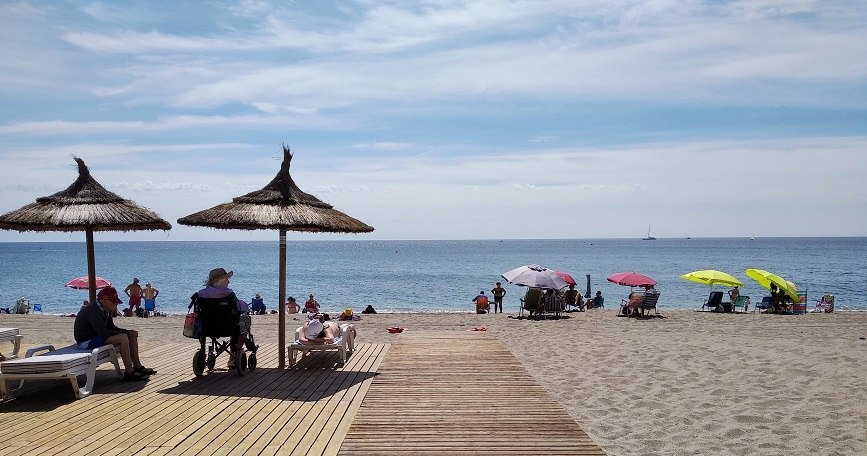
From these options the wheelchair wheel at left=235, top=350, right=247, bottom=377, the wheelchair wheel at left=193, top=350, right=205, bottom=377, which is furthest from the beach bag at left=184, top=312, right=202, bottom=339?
the wheelchair wheel at left=235, top=350, right=247, bottom=377

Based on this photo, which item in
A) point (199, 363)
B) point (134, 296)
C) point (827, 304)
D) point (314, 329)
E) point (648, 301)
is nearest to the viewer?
point (199, 363)

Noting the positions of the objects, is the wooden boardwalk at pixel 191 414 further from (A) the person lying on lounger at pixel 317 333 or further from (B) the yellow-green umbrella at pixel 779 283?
(B) the yellow-green umbrella at pixel 779 283

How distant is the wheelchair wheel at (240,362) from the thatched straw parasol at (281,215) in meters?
0.56

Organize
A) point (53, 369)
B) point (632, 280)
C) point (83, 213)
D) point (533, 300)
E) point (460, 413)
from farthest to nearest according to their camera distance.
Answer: point (632, 280) → point (533, 300) → point (83, 213) → point (53, 369) → point (460, 413)

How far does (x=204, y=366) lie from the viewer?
767cm

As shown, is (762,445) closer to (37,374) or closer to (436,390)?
(436,390)

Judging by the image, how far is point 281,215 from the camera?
7.90m

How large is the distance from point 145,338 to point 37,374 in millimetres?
6646

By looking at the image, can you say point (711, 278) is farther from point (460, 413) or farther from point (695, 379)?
point (460, 413)

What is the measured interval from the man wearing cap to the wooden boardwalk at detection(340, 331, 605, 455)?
268cm

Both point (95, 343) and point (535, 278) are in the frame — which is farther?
point (535, 278)

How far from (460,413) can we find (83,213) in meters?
5.29

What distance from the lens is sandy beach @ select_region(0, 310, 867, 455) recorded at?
5645 millimetres

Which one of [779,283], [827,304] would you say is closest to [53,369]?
[779,283]
